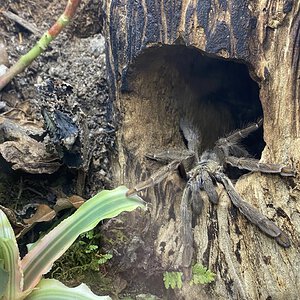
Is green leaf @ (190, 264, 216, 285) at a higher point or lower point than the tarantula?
lower

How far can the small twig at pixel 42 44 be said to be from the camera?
2.38m

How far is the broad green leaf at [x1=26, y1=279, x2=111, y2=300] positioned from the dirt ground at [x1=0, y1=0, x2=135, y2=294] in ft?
0.85

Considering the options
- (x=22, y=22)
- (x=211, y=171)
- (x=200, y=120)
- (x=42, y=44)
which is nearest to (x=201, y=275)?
(x=211, y=171)

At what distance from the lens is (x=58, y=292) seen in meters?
1.67

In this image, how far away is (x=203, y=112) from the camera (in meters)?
2.51

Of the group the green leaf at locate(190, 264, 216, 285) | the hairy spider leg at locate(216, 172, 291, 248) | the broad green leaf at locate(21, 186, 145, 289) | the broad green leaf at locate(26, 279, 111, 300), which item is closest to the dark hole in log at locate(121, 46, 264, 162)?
the broad green leaf at locate(21, 186, 145, 289)

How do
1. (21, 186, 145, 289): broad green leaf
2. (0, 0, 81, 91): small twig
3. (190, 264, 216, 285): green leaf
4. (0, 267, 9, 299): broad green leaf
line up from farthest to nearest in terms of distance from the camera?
1. (0, 0, 81, 91): small twig
2. (190, 264, 216, 285): green leaf
3. (21, 186, 145, 289): broad green leaf
4. (0, 267, 9, 299): broad green leaf

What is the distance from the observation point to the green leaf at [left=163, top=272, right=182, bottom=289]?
192 cm

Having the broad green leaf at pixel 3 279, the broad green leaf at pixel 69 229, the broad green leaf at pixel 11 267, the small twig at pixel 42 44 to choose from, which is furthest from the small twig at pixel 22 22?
the broad green leaf at pixel 3 279

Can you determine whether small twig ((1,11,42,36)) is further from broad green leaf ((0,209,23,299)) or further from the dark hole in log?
broad green leaf ((0,209,23,299))

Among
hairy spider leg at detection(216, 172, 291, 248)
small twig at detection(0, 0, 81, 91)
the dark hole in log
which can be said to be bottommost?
hairy spider leg at detection(216, 172, 291, 248)

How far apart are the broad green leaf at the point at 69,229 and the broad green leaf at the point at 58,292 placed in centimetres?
3

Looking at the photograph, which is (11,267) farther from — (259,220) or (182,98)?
(182,98)

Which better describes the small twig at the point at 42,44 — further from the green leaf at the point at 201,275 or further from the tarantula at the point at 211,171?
the green leaf at the point at 201,275
